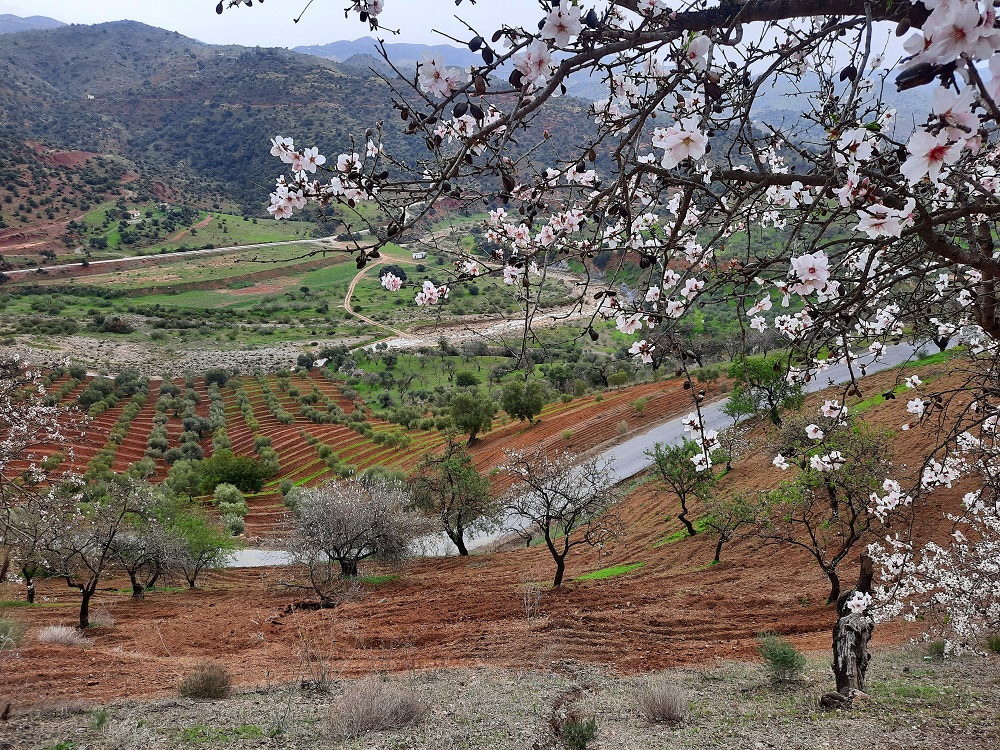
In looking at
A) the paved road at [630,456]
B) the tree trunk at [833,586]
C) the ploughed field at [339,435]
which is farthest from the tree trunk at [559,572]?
the ploughed field at [339,435]

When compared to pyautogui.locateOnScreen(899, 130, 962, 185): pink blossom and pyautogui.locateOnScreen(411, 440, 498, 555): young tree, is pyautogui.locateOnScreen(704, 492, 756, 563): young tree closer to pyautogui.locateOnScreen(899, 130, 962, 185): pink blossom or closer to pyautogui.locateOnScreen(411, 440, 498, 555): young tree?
pyautogui.locateOnScreen(411, 440, 498, 555): young tree

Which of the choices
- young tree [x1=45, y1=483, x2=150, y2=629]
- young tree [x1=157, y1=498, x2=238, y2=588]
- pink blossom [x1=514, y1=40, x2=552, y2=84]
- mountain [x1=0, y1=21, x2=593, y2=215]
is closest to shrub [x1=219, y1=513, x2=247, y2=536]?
young tree [x1=157, y1=498, x2=238, y2=588]

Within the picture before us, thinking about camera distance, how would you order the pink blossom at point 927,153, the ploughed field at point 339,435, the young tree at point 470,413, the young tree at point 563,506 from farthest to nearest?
the young tree at point 470,413
the ploughed field at point 339,435
the young tree at point 563,506
the pink blossom at point 927,153

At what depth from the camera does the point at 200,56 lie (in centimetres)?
14088

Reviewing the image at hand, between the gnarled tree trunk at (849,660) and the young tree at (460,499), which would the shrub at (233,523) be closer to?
the young tree at (460,499)

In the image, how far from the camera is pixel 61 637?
37.5 feet

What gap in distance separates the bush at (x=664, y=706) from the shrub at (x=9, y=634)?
9263 mm

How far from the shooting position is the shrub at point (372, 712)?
6.29 meters

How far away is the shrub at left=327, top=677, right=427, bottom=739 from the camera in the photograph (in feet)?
20.6

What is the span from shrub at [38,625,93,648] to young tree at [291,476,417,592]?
527 cm

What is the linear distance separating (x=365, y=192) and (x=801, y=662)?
810 cm

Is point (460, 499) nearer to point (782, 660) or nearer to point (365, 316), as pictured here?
point (782, 660)

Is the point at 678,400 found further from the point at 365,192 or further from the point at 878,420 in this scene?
the point at 365,192

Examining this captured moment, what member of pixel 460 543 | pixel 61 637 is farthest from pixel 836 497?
pixel 61 637
